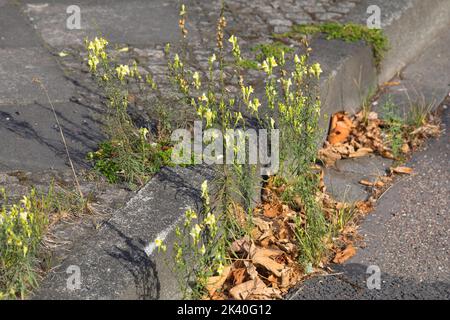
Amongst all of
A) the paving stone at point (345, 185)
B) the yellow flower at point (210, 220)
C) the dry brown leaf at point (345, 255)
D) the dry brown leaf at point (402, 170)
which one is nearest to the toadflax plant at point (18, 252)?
the yellow flower at point (210, 220)

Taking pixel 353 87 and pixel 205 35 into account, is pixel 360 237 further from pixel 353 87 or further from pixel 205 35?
pixel 205 35

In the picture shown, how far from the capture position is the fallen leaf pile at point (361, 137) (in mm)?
5504

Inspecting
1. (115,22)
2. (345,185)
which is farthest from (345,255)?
(115,22)

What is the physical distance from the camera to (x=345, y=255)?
179 inches

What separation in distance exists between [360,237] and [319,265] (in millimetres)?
380

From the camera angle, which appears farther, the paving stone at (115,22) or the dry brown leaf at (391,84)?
the dry brown leaf at (391,84)

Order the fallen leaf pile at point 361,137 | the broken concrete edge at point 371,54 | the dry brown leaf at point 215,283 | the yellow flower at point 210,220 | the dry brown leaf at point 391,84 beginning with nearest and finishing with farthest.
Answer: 1. the yellow flower at point 210,220
2. the dry brown leaf at point 215,283
3. the fallen leaf pile at point 361,137
4. the broken concrete edge at point 371,54
5. the dry brown leaf at point 391,84

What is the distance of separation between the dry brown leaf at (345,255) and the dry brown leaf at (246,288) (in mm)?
463

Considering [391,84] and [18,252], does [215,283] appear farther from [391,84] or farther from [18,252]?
[391,84]

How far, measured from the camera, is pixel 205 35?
6254 millimetres

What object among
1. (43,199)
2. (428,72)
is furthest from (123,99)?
(428,72)

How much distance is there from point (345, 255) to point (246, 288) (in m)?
0.63

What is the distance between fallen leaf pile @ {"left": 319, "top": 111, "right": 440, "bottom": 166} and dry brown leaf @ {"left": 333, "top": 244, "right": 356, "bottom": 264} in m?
0.94

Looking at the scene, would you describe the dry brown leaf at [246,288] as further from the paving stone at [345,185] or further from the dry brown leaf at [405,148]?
the dry brown leaf at [405,148]
